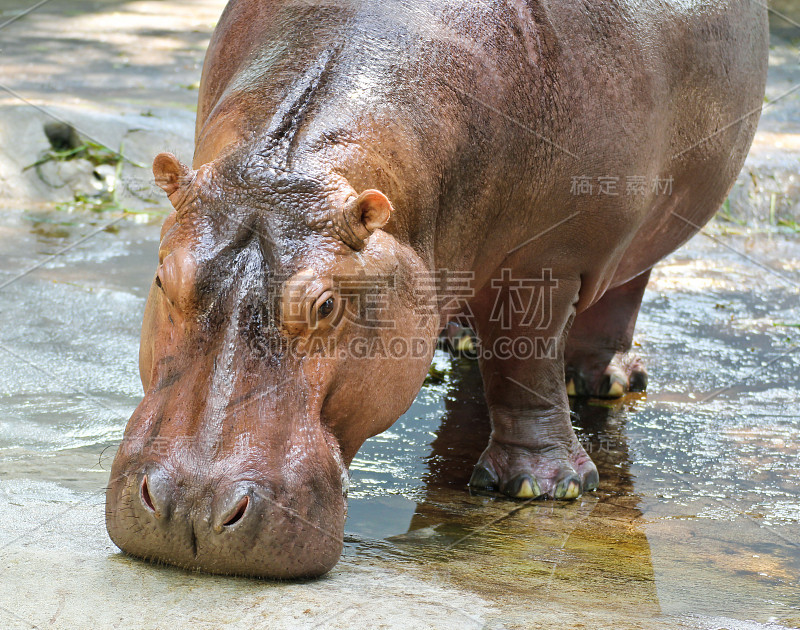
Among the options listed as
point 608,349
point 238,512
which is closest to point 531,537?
point 238,512

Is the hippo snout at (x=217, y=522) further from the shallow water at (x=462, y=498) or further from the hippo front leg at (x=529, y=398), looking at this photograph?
the hippo front leg at (x=529, y=398)

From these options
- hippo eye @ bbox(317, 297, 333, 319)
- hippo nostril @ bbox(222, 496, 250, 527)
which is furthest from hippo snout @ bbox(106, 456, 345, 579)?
hippo eye @ bbox(317, 297, 333, 319)

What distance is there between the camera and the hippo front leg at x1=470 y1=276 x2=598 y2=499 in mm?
3914

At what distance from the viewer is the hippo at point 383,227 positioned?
2506 millimetres

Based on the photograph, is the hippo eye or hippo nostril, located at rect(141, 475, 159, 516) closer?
hippo nostril, located at rect(141, 475, 159, 516)

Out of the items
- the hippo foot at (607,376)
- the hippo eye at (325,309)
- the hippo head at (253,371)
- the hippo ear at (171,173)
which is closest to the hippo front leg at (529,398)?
the hippo foot at (607,376)

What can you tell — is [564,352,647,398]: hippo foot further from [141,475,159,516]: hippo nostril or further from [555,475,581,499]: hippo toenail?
[141,475,159,516]: hippo nostril

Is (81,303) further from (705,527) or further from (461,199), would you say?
(705,527)

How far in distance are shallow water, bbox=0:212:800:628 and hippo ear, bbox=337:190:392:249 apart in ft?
2.82

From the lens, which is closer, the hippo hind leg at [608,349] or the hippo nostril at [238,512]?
the hippo nostril at [238,512]

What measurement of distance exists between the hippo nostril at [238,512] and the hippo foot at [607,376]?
291cm

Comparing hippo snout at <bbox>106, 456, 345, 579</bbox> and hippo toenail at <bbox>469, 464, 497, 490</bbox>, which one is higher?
hippo snout at <bbox>106, 456, 345, 579</bbox>

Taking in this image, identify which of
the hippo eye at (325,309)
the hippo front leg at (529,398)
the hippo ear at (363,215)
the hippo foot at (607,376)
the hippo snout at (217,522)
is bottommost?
the hippo foot at (607,376)

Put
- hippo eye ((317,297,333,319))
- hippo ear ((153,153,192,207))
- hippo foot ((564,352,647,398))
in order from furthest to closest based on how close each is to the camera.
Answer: hippo foot ((564,352,647,398)) < hippo ear ((153,153,192,207)) < hippo eye ((317,297,333,319))
